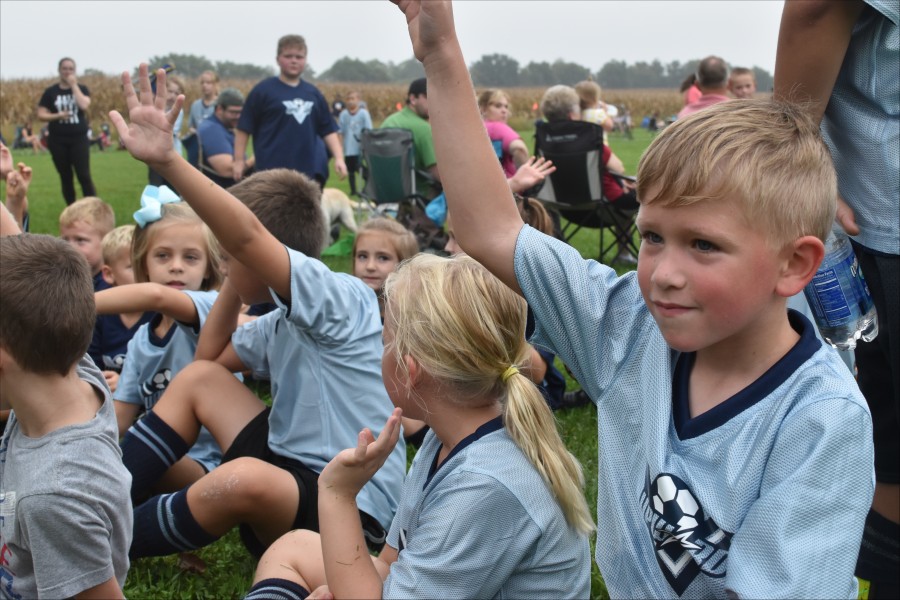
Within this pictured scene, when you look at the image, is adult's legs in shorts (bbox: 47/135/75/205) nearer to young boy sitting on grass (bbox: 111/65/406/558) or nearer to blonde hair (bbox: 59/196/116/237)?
blonde hair (bbox: 59/196/116/237)

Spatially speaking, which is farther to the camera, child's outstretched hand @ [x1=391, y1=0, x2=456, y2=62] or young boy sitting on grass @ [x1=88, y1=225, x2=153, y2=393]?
young boy sitting on grass @ [x1=88, y1=225, x2=153, y2=393]

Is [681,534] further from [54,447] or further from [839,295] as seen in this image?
[54,447]

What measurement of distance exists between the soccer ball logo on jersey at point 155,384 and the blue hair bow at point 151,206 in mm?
689

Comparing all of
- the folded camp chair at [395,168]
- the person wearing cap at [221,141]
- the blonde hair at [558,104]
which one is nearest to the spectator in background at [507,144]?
the blonde hair at [558,104]

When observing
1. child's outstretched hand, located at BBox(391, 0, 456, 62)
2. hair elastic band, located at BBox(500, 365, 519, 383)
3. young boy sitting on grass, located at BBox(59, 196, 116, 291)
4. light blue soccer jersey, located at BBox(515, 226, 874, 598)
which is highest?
child's outstretched hand, located at BBox(391, 0, 456, 62)

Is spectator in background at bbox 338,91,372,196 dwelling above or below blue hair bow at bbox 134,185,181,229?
below

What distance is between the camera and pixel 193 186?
2.50 m

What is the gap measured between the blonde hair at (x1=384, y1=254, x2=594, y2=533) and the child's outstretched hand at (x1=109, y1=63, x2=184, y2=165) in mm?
743

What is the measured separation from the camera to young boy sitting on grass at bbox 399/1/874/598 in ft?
4.44

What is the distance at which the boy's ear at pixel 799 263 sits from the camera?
1.44 m

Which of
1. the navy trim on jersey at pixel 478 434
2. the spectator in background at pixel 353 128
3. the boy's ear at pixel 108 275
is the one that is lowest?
the spectator in background at pixel 353 128

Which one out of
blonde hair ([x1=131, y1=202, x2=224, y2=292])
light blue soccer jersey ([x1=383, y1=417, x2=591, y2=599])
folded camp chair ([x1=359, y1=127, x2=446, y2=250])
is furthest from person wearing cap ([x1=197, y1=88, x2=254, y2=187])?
light blue soccer jersey ([x1=383, y1=417, x2=591, y2=599])

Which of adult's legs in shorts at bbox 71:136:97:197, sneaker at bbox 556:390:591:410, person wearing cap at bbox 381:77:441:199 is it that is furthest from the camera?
adult's legs in shorts at bbox 71:136:97:197

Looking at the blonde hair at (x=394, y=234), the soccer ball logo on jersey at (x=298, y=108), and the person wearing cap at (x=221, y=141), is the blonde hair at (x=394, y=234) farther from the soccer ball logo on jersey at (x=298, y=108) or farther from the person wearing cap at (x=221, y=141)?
the person wearing cap at (x=221, y=141)
